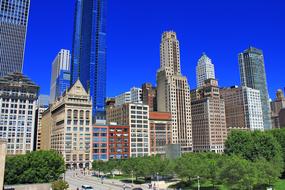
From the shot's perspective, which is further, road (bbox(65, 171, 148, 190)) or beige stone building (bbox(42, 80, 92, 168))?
beige stone building (bbox(42, 80, 92, 168))

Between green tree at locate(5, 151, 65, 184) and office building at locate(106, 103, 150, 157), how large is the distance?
96.7m

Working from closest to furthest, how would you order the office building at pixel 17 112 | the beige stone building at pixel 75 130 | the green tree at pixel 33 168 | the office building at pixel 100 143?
the green tree at pixel 33 168 → the beige stone building at pixel 75 130 → the office building at pixel 17 112 → the office building at pixel 100 143

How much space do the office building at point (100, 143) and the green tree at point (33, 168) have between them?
267ft

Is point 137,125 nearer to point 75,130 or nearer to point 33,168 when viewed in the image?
point 75,130

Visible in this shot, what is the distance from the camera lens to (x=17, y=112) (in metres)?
164

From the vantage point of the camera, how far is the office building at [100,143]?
166 metres

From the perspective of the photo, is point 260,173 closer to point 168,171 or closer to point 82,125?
point 168,171

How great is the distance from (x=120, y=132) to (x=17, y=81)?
6942 cm

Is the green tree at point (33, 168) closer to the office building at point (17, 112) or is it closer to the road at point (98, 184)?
the road at point (98, 184)

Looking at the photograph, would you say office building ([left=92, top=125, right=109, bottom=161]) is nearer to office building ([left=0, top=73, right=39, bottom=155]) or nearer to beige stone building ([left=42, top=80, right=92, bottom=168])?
beige stone building ([left=42, top=80, right=92, bottom=168])

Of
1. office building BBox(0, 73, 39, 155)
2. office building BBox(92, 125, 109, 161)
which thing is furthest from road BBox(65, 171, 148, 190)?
office building BBox(0, 73, 39, 155)

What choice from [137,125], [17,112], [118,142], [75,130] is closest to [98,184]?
[75,130]

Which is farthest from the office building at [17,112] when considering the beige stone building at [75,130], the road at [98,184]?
the road at [98,184]

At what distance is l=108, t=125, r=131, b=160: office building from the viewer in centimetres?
17081
